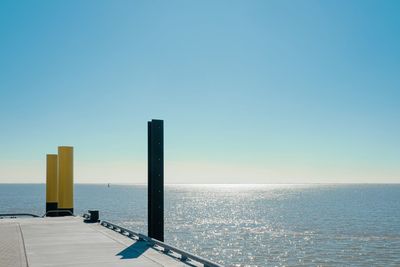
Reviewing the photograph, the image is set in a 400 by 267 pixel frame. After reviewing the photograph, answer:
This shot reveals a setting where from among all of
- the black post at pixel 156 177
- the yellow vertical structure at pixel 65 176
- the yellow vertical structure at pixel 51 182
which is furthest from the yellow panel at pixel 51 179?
the black post at pixel 156 177

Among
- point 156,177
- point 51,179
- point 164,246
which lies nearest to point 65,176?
point 51,179

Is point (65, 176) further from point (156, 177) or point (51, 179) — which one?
point (156, 177)

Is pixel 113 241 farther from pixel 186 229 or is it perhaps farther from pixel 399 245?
pixel 186 229

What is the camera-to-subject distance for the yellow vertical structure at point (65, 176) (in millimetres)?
26969

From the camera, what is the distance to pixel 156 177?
1633cm

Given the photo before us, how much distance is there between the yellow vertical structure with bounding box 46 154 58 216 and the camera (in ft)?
91.5

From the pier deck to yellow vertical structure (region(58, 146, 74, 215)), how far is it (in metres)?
6.85

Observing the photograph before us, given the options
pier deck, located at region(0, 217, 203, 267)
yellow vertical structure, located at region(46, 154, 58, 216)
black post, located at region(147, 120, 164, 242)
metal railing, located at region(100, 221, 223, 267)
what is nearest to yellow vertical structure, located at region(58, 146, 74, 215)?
yellow vertical structure, located at region(46, 154, 58, 216)

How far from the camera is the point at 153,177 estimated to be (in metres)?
16.3

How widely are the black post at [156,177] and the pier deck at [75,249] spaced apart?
2.73 ft

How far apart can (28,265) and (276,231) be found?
49282 millimetres

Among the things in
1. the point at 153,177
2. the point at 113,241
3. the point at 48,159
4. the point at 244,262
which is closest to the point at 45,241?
the point at 113,241

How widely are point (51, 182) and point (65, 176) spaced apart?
4.88ft

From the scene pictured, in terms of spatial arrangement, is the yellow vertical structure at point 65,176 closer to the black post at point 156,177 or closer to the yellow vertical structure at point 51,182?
the yellow vertical structure at point 51,182
